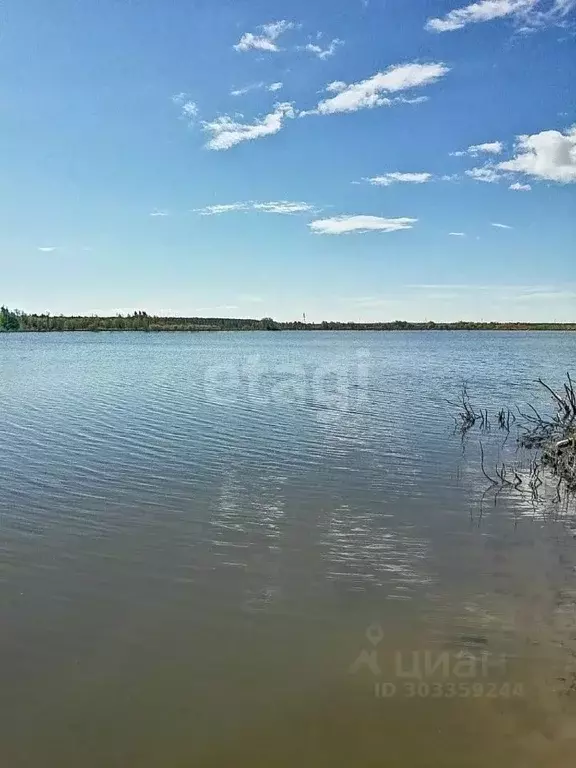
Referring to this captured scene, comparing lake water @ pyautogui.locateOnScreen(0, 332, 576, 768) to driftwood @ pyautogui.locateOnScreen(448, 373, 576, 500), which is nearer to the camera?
lake water @ pyautogui.locateOnScreen(0, 332, 576, 768)

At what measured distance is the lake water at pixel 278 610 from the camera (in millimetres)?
4441

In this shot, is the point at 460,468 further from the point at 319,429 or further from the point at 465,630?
the point at 465,630

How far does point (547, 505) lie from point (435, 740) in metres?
6.35

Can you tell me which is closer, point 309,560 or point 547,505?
point 309,560

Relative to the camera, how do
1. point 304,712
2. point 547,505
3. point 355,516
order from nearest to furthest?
point 304,712
point 355,516
point 547,505

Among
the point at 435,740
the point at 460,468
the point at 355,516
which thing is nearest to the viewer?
the point at 435,740

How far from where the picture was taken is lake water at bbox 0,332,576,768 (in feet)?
14.6

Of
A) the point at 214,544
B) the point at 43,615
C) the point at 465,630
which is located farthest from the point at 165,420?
the point at 465,630

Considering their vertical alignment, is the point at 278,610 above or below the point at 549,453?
below

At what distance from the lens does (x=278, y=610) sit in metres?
6.19

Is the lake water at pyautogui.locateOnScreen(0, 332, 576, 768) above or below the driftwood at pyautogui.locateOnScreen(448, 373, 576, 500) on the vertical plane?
below

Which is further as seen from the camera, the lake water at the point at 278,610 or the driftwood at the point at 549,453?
the driftwood at the point at 549,453

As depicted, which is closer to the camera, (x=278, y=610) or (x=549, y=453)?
(x=278, y=610)

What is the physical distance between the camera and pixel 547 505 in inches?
392
